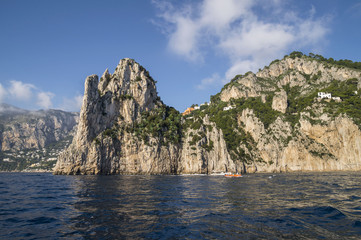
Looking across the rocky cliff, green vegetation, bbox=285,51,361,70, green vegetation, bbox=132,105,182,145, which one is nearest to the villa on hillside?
the rocky cliff

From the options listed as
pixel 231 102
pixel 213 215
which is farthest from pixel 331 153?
pixel 213 215

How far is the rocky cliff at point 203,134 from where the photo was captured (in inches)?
3506

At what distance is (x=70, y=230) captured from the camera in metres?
11.2

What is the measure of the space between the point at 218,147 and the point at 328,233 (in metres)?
93.5

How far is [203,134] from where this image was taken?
105 m

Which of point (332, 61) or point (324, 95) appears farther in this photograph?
point (332, 61)

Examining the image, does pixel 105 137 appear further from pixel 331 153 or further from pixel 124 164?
pixel 331 153

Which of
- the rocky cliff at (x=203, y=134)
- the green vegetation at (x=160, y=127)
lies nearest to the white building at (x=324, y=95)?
the rocky cliff at (x=203, y=134)

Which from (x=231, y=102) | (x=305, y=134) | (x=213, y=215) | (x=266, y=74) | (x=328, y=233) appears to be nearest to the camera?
(x=328, y=233)

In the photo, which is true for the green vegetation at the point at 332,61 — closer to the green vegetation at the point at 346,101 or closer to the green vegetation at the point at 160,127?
the green vegetation at the point at 346,101

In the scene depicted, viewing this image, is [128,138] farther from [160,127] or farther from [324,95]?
[324,95]

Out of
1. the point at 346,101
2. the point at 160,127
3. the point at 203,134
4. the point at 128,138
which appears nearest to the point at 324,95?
the point at 346,101

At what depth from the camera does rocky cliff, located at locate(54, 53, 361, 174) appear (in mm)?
89062

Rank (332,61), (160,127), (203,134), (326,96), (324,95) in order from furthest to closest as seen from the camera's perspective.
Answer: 1. (332,61)
2. (324,95)
3. (326,96)
4. (203,134)
5. (160,127)
